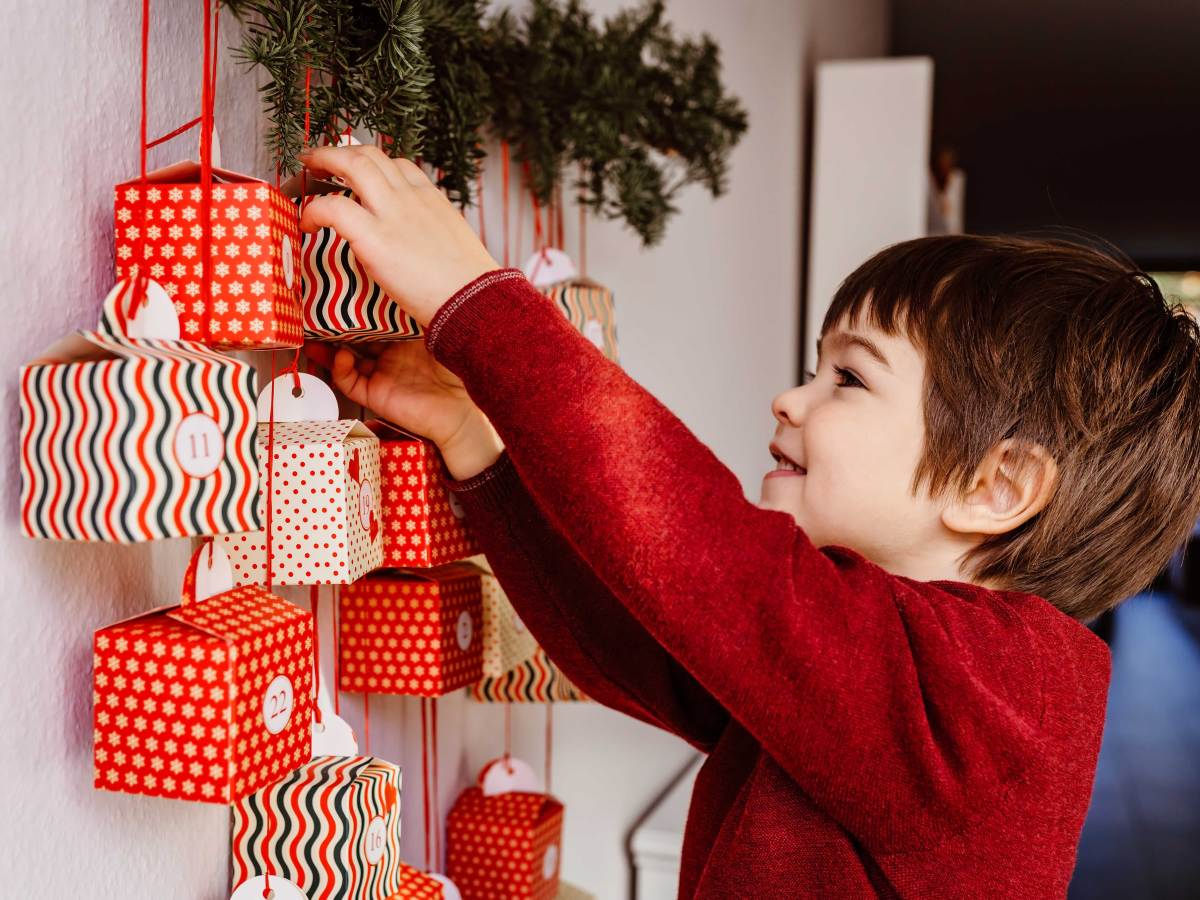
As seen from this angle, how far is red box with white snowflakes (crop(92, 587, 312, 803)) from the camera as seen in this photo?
1.52ft

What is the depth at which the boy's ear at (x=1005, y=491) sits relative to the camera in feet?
2.29

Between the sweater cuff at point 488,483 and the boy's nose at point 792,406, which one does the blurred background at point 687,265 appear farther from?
the boy's nose at point 792,406

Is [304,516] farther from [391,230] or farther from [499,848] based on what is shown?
[499,848]

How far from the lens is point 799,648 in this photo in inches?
21.3

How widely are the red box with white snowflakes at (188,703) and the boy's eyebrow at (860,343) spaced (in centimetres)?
41

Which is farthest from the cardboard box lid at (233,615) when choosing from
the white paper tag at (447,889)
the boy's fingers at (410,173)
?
the white paper tag at (447,889)

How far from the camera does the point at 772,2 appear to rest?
6.57ft

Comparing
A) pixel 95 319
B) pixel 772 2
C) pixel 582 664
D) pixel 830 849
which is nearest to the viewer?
pixel 95 319

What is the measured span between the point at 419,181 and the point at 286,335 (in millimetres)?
108

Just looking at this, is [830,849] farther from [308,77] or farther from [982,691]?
[308,77]

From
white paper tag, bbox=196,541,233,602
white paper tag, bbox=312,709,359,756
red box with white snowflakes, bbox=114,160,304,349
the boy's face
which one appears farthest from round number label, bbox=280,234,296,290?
the boy's face

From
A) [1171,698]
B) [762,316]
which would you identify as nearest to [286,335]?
[762,316]

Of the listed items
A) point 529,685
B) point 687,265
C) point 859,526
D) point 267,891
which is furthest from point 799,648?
point 687,265

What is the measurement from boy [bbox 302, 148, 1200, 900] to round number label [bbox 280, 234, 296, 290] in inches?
1.0
